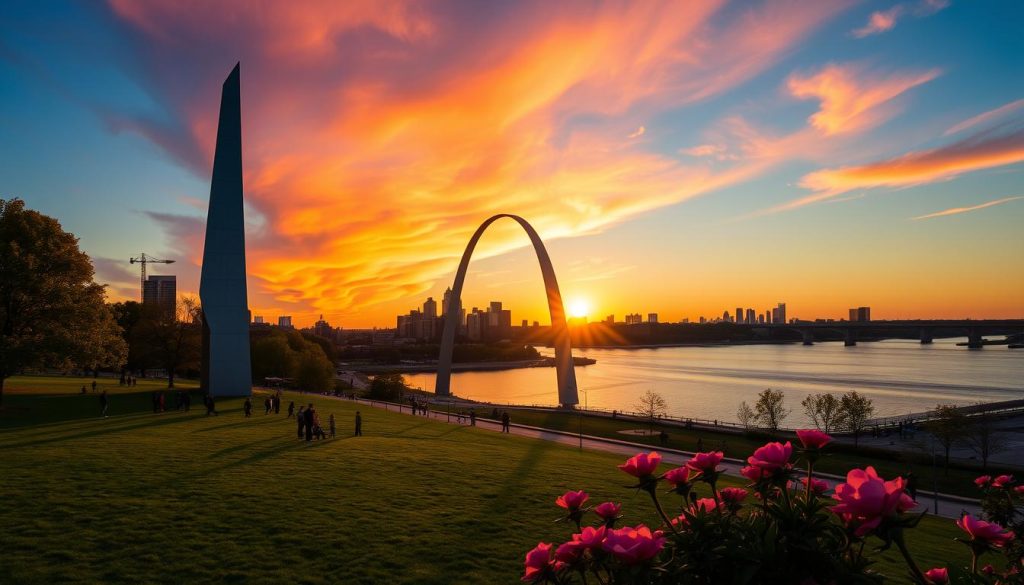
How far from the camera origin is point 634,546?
3051 millimetres

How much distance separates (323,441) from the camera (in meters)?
23.4

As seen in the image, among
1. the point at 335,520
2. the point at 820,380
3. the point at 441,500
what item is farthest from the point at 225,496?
the point at 820,380

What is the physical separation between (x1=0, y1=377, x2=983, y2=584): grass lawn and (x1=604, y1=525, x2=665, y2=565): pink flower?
23.9 feet

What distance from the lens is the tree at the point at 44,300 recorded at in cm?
2925

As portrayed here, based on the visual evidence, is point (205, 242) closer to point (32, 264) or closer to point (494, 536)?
point (32, 264)

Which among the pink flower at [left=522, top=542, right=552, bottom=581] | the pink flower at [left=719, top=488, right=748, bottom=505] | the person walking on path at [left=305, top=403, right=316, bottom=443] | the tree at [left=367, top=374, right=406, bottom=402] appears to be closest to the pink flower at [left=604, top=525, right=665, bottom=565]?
the pink flower at [left=522, top=542, right=552, bottom=581]

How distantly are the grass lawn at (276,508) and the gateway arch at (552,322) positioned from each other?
3774 cm

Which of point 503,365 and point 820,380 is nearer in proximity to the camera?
point 820,380

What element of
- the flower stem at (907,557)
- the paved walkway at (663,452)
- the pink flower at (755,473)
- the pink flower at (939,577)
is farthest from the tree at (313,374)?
the flower stem at (907,557)

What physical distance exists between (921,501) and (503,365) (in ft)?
530

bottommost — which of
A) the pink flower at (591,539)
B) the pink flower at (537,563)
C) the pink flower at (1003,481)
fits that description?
the pink flower at (1003,481)

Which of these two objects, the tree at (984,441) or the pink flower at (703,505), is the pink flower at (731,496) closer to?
the pink flower at (703,505)

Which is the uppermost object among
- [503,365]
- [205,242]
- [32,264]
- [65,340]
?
[205,242]

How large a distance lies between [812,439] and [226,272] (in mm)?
43642
